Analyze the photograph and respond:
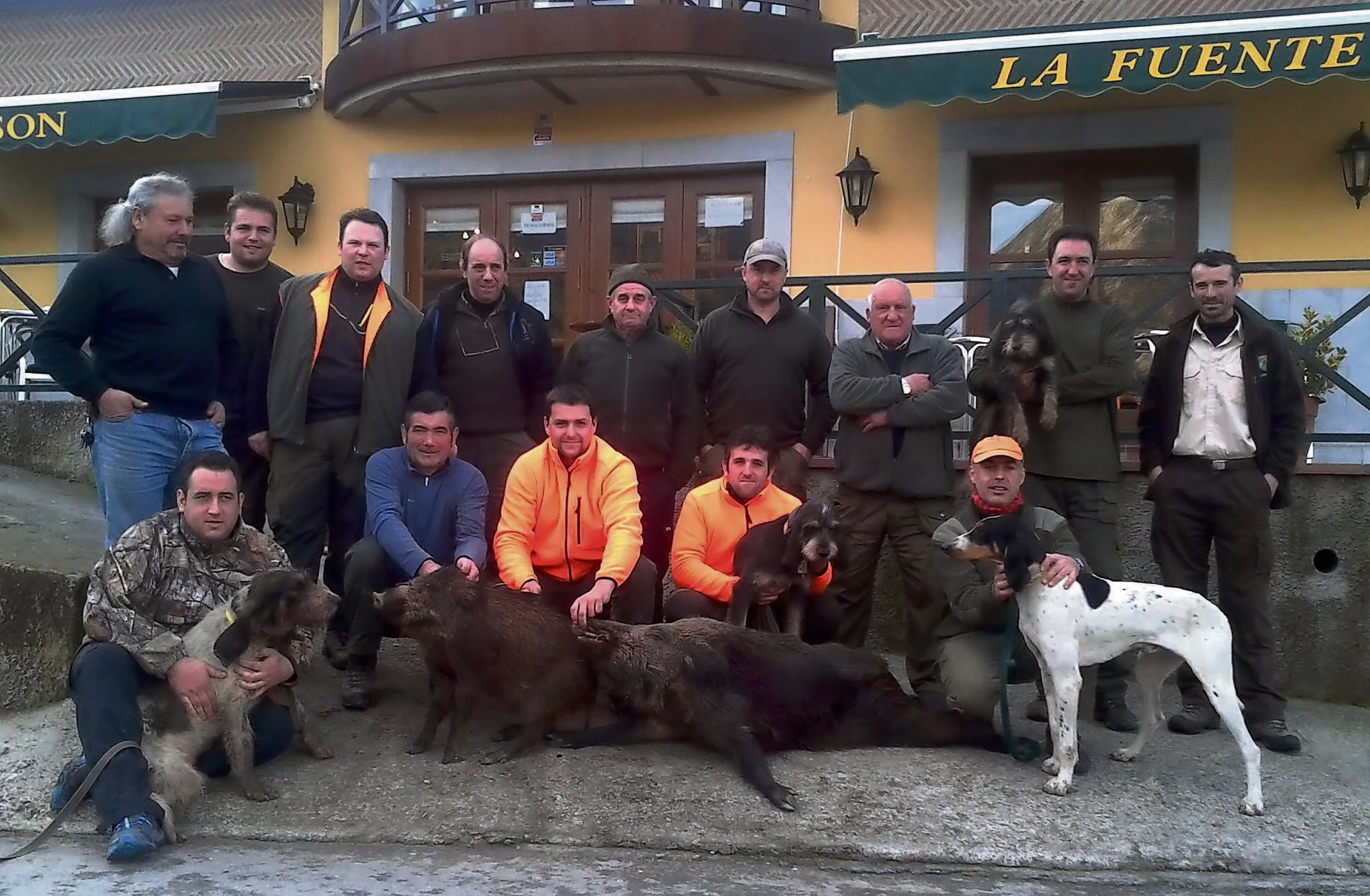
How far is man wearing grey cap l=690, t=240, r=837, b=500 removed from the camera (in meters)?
5.33

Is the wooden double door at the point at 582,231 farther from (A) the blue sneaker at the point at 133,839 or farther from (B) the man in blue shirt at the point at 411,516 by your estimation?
(A) the blue sneaker at the point at 133,839

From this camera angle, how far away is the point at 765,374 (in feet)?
17.5

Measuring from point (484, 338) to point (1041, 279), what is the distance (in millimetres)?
3723

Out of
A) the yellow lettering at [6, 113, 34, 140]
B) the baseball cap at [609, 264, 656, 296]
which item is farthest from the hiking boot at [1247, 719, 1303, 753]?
the yellow lettering at [6, 113, 34, 140]

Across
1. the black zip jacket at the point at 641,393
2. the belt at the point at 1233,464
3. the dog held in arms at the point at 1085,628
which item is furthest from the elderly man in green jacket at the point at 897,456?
the belt at the point at 1233,464

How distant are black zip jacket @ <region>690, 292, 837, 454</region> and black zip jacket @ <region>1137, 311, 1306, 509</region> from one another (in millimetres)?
1575

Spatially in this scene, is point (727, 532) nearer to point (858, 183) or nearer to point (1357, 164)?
point (858, 183)

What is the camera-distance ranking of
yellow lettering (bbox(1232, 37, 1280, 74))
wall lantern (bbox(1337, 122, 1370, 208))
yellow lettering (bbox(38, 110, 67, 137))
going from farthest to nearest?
yellow lettering (bbox(38, 110, 67, 137)), wall lantern (bbox(1337, 122, 1370, 208)), yellow lettering (bbox(1232, 37, 1280, 74))

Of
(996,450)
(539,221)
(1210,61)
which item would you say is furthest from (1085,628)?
(539,221)

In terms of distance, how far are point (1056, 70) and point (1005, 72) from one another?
326 millimetres

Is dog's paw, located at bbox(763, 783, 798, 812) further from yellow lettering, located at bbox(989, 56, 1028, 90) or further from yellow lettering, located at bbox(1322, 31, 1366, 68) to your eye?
yellow lettering, located at bbox(1322, 31, 1366, 68)

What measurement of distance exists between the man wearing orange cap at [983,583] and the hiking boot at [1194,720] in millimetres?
806

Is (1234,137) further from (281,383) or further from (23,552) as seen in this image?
(23,552)

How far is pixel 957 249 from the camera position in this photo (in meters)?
8.45
